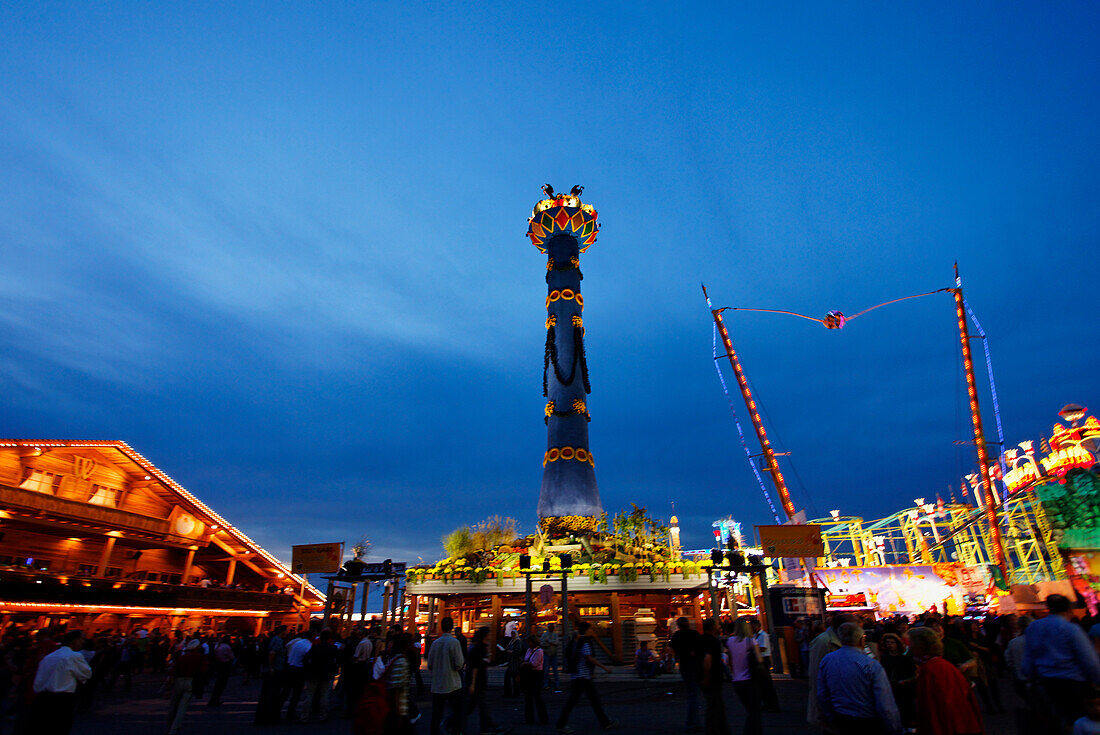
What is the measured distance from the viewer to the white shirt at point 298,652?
11.5 m

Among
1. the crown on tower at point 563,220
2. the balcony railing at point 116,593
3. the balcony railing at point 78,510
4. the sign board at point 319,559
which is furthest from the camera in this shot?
the crown on tower at point 563,220

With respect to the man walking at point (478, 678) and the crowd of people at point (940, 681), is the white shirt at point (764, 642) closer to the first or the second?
Result: the crowd of people at point (940, 681)

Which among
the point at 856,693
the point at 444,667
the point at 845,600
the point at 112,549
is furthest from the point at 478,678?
the point at 845,600

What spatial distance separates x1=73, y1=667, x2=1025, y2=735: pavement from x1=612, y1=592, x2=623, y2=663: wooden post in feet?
14.8

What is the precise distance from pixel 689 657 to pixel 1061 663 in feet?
15.0

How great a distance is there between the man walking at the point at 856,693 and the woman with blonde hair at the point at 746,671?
9.48 ft

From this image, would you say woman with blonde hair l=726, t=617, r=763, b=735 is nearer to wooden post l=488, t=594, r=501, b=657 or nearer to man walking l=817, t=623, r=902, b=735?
man walking l=817, t=623, r=902, b=735

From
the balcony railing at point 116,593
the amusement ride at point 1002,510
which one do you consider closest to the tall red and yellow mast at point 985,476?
the amusement ride at point 1002,510

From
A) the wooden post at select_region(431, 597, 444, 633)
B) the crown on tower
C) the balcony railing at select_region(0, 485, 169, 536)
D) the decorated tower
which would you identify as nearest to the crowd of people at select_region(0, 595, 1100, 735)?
the wooden post at select_region(431, 597, 444, 633)

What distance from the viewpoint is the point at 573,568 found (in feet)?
78.8

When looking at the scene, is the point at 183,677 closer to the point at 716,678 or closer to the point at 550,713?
the point at 550,713

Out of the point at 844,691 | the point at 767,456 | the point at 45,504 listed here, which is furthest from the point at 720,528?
the point at 844,691

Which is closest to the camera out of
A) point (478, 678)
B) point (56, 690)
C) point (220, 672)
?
point (56, 690)

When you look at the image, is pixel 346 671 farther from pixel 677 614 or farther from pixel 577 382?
pixel 577 382
